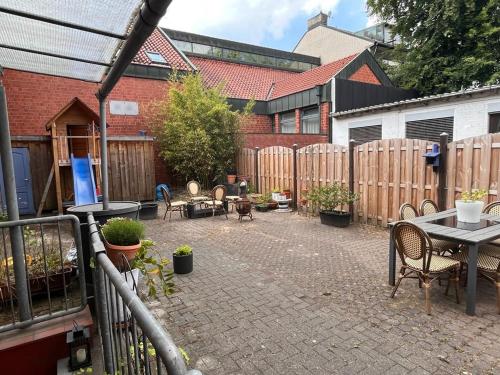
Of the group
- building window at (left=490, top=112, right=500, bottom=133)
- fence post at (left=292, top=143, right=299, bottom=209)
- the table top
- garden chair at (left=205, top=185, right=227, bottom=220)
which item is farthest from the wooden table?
building window at (left=490, top=112, right=500, bottom=133)

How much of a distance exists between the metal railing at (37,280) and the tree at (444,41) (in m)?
16.4

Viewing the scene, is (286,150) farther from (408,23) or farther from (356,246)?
(408,23)

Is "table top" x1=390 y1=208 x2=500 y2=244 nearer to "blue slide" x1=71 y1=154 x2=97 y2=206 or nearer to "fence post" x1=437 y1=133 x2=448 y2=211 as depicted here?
"fence post" x1=437 y1=133 x2=448 y2=211

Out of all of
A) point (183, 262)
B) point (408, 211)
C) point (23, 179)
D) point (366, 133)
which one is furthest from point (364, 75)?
point (23, 179)

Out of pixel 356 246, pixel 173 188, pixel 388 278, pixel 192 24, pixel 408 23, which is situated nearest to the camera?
pixel 388 278

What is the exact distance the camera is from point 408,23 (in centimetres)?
1556

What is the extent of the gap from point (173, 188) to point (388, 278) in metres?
10.4

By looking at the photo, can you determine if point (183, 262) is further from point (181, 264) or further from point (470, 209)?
point (470, 209)

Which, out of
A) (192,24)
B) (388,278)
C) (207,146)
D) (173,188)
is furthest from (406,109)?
(192,24)

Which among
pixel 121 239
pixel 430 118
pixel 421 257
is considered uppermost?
pixel 430 118

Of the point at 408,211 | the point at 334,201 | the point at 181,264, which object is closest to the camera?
the point at 181,264

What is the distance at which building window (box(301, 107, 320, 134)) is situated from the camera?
14.5 meters

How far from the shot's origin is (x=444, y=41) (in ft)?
48.3

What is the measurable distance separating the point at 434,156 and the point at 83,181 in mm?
8749
